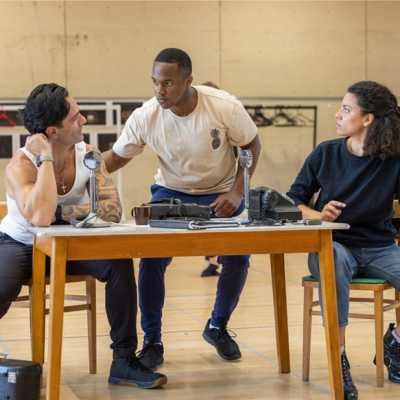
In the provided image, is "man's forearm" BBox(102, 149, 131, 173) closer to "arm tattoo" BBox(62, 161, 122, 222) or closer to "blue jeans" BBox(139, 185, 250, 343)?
"blue jeans" BBox(139, 185, 250, 343)

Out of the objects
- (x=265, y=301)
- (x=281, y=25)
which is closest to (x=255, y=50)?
(x=281, y=25)

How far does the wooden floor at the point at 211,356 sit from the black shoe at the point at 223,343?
0.13 ft

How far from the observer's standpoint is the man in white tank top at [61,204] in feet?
10.5

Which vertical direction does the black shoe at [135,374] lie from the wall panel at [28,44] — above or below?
below

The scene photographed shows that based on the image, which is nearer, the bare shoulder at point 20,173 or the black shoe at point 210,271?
the bare shoulder at point 20,173

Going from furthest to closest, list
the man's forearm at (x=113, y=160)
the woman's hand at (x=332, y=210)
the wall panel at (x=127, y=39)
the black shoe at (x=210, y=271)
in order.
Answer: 1. the wall panel at (x=127, y=39)
2. the black shoe at (x=210, y=271)
3. the man's forearm at (x=113, y=160)
4. the woman's hand at (x=332, y=210)

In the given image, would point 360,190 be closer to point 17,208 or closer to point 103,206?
point 103,206

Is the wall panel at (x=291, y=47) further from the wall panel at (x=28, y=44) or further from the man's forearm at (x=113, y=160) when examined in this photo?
the man's forearm at (x=113, y=160)


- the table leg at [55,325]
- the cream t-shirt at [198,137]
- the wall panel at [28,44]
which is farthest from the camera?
the wall panel at [28,44]

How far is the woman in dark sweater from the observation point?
11.4ft

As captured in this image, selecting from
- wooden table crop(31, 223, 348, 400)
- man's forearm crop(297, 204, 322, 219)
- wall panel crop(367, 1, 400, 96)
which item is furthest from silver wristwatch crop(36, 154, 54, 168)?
wall panel crop(367, 1, 400, 96)

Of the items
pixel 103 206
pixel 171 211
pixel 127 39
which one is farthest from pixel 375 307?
pixel 127 39

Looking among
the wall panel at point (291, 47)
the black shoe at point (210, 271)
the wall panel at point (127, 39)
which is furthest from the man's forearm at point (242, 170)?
the wall panel at point (291, 47)

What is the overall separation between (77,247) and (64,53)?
6.15 metres
